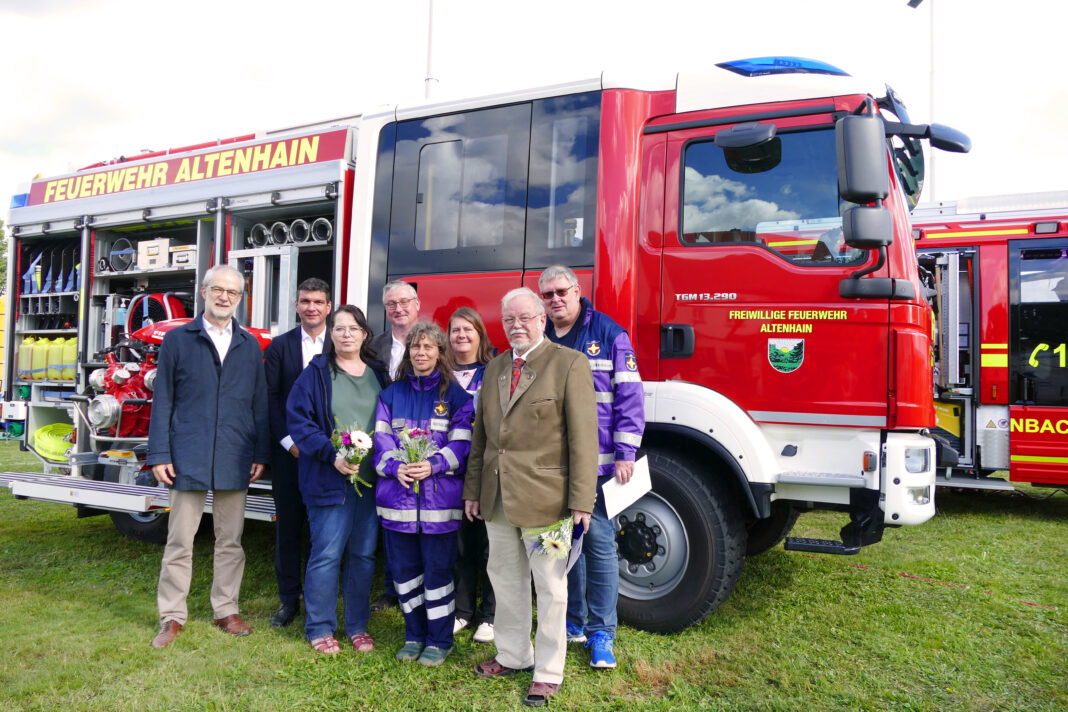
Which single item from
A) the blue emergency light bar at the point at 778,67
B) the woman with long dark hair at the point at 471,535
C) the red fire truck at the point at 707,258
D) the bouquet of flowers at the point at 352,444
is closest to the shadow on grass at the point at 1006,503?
the red fire truck at the point at 707,258

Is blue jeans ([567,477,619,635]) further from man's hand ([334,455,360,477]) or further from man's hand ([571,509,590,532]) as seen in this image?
man's hand ([334,455,360,477])

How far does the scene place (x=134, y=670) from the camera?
3471 mm

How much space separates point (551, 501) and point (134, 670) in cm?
216

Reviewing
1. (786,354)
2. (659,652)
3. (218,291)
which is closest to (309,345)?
(218,291)

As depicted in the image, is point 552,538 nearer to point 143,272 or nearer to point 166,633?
point 166,633

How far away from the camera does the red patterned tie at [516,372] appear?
3252 mm

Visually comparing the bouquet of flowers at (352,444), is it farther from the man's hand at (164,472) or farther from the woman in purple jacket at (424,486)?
the man's hand at (164,472)

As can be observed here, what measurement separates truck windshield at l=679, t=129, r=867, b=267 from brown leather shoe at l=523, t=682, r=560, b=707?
7.65 feet

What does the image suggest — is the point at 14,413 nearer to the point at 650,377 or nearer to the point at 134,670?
the point at 134,670

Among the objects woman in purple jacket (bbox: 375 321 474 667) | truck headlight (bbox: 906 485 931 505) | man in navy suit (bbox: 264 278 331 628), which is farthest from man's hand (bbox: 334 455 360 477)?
truck headlight (bbox: 906 485 931 505)

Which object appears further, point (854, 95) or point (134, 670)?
point (854, 95)

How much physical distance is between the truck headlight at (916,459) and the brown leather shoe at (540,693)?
6.54ft

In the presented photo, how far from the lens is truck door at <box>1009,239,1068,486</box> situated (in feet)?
23.7

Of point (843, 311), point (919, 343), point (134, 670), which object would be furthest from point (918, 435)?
point (134, 670)
